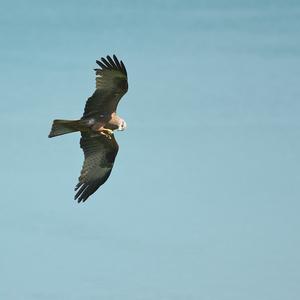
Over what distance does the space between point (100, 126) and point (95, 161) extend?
6.31ft

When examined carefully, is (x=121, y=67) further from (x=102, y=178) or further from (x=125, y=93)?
(x=102, y=178)

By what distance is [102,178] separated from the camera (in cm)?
2748

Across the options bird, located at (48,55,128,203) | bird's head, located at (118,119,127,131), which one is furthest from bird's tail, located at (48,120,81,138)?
bird's head, located at (118,119,127,131)

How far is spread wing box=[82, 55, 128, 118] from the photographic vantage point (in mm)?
24969

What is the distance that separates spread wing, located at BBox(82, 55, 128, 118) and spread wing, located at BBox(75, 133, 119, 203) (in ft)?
5.14

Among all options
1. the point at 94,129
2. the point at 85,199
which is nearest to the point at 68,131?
the point at 94,129

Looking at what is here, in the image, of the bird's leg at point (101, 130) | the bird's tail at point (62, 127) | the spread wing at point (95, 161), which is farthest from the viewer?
the spread wing at point (95, 161)

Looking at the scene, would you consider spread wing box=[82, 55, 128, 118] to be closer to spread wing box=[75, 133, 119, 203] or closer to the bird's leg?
the bird's leg

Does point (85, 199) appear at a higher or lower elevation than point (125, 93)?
lower

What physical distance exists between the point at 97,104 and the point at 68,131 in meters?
1.11

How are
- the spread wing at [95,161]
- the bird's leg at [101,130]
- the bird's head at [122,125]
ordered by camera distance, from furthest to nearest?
the spread wing at [95,161], the bird's head at [122,125], the bird's leg at [101,130]

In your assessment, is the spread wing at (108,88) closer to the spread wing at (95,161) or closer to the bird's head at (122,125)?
the bird's head at (122,125)

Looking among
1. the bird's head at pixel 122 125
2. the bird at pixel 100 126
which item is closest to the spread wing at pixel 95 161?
the bird at pixel 100 126

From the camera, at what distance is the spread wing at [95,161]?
27.2 meters
